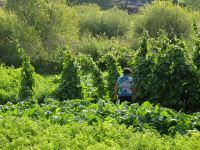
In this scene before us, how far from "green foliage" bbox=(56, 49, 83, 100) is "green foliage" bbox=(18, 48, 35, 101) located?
1448mm

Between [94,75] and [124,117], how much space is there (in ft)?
17.8

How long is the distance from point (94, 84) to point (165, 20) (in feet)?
40.5

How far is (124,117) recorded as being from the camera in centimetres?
812

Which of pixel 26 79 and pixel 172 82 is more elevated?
pixel 172 82

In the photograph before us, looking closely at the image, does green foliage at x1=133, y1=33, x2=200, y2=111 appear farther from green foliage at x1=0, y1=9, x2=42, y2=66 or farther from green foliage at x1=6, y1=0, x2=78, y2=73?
green foliage at x1=0, y1=9, x2=42, y2=66

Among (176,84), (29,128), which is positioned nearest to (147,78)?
(176,84)

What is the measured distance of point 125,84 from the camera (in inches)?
457

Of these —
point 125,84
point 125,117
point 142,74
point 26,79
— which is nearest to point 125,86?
point 125,84

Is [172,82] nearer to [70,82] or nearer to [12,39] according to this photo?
[70,82]

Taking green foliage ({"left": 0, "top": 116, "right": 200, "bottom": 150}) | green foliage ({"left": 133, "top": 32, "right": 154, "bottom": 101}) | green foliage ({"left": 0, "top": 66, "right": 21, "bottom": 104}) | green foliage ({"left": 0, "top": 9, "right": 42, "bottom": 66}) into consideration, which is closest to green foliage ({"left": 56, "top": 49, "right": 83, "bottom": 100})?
green foliage ({"left": 133, "top": 32, "right": 154, "bottom": 101})

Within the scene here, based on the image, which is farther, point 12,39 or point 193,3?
point 193,3

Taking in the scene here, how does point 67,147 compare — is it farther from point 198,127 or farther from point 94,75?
point 94,75

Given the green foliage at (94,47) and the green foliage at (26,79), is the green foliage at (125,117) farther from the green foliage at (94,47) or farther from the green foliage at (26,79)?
the green foliage at (94,47)

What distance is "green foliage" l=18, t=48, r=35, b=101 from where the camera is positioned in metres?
13.8
